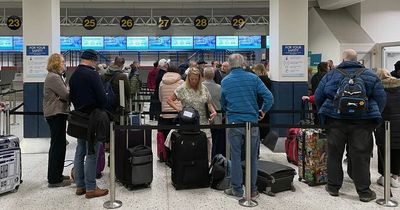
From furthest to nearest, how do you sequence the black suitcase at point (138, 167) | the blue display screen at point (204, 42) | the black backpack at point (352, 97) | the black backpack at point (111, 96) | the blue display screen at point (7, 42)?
the blue display screen at point (204, 42), the blue display screen at point (7, 42), the black backpack at point (111, 96), the black suitcase at point (138, 167), the black backpack at point (352, 97)

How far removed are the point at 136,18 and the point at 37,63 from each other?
923 cm

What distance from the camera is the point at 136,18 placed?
15.5m

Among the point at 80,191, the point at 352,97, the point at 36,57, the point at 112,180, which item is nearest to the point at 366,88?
A: the point at 352,97

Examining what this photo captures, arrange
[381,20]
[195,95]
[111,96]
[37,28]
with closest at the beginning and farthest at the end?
[195,95] < [111,96] < [37,28] < [381,20]

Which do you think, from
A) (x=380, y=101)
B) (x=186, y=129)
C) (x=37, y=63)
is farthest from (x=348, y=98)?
(x=37, y=63)

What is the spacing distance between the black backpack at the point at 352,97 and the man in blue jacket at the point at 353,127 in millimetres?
78

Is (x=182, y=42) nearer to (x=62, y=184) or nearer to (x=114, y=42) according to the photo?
(x=114, y=42)

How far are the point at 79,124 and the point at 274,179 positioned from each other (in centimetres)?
206

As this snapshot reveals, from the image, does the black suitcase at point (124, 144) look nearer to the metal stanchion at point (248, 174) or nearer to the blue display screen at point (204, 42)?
the metal stanchion at point (248, 174)

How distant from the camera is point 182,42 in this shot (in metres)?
16.6

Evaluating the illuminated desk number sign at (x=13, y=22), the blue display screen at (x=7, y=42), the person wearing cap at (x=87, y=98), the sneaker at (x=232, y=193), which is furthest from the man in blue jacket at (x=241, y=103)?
the blue display screen at (x=7, y=42)

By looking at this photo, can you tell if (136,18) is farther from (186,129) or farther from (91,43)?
(186,129)

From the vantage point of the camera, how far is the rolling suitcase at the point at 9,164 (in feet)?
13.8

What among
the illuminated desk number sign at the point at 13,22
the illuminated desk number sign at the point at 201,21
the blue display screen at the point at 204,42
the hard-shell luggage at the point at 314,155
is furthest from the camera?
the blue display screen at the point at 204,42
